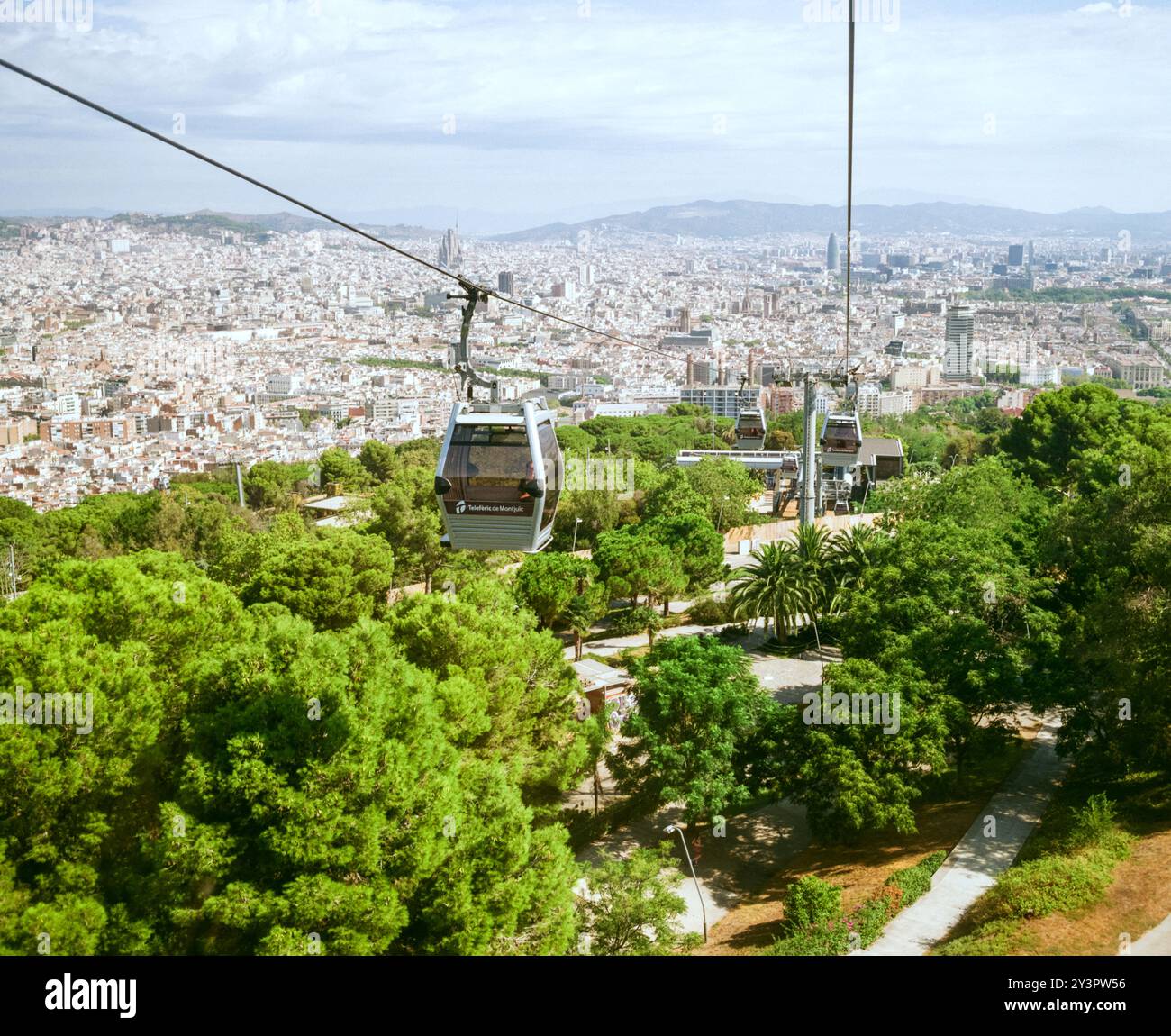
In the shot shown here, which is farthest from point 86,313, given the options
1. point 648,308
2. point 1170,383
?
point 1170,383

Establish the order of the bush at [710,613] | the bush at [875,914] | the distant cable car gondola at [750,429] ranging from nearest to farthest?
the bush at [875,914]
the bush at [710,613]
the distant cable car gondola at [750,429]

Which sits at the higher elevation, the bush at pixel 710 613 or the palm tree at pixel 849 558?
the palm tree at pixel 849 558

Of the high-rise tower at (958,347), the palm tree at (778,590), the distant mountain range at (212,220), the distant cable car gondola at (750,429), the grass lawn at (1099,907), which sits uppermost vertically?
the distant mountain range at (212,220)

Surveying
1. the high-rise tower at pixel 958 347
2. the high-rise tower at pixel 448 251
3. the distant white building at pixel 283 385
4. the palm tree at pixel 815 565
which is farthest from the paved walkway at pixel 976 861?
the high-rise tower at pixel 958 347

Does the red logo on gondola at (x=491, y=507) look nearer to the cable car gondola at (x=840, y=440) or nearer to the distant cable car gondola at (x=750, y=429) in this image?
the cable car gondola at (x=840, y=440)

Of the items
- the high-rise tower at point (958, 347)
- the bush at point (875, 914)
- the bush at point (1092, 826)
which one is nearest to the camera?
the bush at point (875, 914)

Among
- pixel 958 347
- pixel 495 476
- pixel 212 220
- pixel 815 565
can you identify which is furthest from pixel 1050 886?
pixel 212 220
